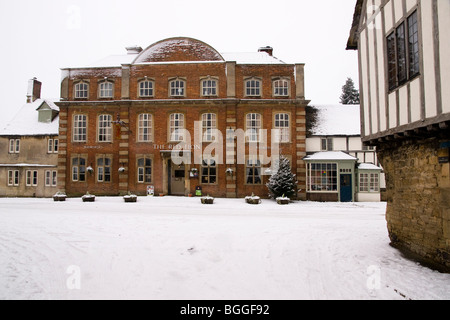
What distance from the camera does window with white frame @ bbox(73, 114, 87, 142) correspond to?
2495cm

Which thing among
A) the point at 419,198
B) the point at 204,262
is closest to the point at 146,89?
the point at 204,262

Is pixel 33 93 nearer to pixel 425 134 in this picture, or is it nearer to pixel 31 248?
pixel 31 248

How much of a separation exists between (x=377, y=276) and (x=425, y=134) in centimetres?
370

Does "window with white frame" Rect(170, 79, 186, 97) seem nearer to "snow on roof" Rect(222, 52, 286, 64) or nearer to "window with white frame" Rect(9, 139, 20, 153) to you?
"snow on roof" Rect(222, 52, 286, 64)

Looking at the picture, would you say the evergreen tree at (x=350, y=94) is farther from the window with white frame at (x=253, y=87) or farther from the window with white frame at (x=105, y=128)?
the window with white frame at (x=105, y=128)

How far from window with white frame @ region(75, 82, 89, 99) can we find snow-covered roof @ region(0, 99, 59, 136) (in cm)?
393

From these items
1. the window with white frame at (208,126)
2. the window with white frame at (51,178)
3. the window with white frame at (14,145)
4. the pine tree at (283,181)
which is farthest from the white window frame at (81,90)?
the pine tree at (283,181)

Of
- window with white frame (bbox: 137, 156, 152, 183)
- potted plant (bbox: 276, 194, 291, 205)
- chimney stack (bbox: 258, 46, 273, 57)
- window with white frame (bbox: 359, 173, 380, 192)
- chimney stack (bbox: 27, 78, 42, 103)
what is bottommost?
potted plant (bbox: 276, 194, 291, 205)

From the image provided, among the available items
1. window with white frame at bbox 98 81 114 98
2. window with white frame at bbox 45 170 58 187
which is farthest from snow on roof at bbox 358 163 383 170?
window with white frame at bbox 45 170 58 187

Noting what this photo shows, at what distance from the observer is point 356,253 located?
873cm

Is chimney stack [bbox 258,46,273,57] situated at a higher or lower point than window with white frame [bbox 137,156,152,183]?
higher

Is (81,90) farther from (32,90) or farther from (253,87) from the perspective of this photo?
(253,87)
